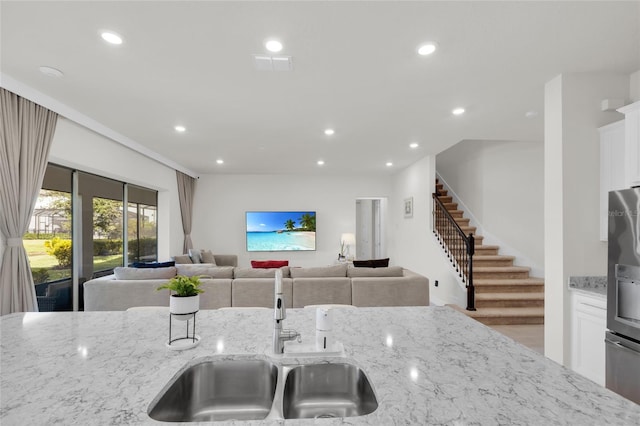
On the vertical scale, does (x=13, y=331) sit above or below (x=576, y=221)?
below

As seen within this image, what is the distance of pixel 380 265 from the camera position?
4.69m

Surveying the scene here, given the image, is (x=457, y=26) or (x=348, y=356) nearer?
(x=348, y=356)

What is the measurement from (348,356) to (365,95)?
2.61 m

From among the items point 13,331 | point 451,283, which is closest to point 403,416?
point 13,331

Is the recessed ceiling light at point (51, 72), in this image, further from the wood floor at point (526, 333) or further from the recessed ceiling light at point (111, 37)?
the wood floor at point (526, 333)

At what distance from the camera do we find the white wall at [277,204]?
8.18m

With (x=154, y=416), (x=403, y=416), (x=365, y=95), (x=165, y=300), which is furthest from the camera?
(x=165, y=300)

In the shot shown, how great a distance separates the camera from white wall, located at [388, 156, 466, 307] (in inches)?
222

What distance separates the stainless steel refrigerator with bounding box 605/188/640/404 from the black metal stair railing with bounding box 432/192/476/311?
2514 millimetres

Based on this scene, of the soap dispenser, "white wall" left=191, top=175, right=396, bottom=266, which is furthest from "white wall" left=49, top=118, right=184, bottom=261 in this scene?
the soap dispenser

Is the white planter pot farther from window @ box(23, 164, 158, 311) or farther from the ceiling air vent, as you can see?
window @ box(23, 164, 158, 311)

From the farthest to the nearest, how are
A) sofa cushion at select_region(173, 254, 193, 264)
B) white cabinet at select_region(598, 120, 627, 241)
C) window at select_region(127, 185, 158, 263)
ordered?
sofa cushion at select_region(173, 254, 193, 264), window at select_region(127, 185, 158, 263), white cabinet at select_region(598, 120, 627, 241)

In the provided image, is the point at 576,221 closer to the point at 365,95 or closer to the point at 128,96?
the point at 365,95

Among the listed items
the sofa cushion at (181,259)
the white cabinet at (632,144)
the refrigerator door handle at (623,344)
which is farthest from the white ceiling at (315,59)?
the sofa cushion at (181,259)
